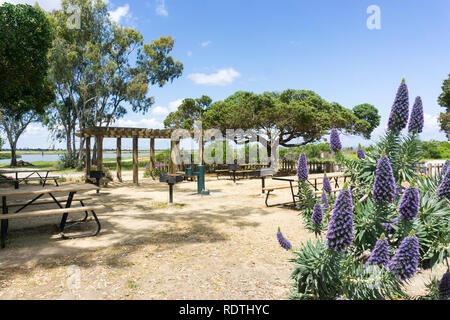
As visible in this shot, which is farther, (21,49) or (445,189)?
(21,49)

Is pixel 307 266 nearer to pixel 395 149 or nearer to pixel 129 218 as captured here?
pixel 395 149

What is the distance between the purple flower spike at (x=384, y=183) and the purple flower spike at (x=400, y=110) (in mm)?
414

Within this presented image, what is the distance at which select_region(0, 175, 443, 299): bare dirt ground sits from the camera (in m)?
3.25

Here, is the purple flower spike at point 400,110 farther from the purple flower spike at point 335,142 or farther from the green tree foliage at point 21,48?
the green tree foliage at point 21,48

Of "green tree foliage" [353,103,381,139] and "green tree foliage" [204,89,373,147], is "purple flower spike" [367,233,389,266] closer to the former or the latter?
"green tree foliage" [204,89,373,147]

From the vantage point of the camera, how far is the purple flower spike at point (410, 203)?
5.20 feet

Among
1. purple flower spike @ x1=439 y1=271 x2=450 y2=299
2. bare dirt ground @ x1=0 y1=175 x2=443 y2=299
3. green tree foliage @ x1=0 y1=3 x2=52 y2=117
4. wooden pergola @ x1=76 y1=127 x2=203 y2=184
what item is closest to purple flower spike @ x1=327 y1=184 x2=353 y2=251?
purple flower spike @ x1=439 y1=271 x2=450 y2=299

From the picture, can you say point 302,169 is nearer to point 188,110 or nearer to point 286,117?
point 286,117

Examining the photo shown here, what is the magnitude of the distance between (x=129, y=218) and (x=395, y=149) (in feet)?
20.8

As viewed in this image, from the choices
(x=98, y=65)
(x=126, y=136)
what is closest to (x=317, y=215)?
(x=126, y=136)

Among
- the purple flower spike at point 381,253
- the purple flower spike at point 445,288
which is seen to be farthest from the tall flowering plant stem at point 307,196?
the purple flower spike at point 445,288

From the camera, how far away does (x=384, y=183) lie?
62.8 inches

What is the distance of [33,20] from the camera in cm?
1063

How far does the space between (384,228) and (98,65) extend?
2634cm
